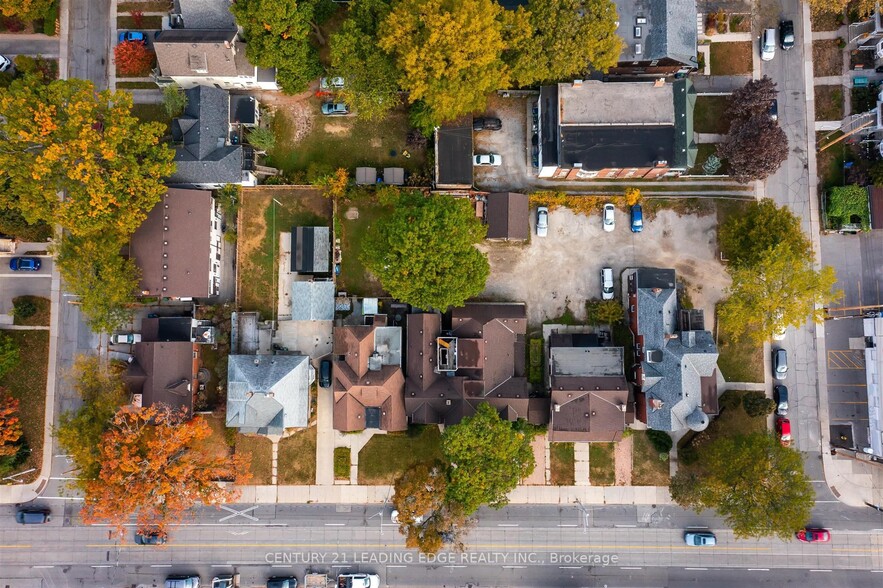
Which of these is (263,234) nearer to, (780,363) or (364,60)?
(364,60)

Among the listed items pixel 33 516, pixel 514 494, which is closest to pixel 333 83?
pixel 514 494

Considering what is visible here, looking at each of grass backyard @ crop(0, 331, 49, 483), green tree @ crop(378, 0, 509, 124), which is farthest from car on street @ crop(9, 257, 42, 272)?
green tree @ crop(378, 0, 509, 124)

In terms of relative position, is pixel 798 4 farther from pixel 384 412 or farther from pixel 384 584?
pixel 384 584

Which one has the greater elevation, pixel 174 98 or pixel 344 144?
pixel 174 98

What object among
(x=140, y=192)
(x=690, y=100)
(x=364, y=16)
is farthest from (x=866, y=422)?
(x=140, y=192)

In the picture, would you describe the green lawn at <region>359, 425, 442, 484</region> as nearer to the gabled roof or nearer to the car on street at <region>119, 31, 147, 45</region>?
the gabled roof

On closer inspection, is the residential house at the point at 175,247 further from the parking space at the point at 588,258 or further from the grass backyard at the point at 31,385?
the parking space at the point at 588,258

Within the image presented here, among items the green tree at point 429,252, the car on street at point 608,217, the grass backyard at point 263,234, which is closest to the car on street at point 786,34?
the car on street at point 608,217
